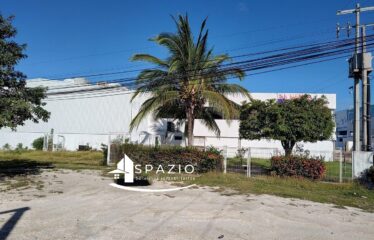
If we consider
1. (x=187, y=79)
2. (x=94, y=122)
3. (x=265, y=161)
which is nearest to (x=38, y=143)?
(x=94, y=122)

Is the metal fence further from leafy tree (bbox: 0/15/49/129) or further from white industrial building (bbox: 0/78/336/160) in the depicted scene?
white industrial building (bbox: 0/78/336/160)

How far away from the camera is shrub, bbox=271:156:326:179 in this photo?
1425cm

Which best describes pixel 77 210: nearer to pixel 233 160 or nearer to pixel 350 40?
pixel 233 160

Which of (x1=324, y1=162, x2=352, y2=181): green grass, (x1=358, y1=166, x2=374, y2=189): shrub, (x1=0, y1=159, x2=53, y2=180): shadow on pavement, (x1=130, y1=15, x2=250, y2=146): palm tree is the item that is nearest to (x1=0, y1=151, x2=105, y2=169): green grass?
(x1=0, y1=159, x2=53, y2=180): shadow on pavement

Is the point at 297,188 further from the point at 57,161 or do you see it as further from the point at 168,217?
the point at 57,161

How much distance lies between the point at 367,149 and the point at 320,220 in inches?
315

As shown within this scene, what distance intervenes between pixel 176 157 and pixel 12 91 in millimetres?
7713

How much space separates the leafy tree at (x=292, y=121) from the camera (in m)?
17.0

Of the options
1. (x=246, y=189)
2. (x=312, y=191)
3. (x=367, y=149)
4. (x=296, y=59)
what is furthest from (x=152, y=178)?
(x=367, y=149)

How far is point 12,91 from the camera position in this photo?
1286 centimetres

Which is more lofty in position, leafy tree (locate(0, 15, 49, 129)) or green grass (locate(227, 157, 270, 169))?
leafy tree (locate(0, 15, 49, 129))

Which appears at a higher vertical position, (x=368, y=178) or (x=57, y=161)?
(x=368, y=178)

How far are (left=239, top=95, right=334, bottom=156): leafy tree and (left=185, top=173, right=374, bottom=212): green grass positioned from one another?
3439 millimetres

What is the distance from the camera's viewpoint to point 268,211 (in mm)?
8672
